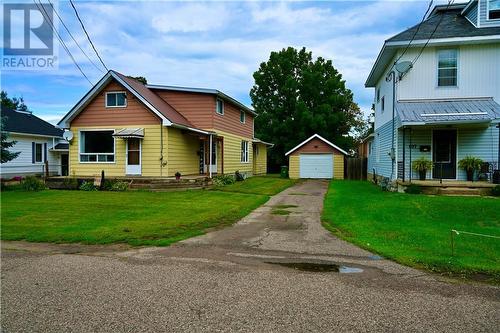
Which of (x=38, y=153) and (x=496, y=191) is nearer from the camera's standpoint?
(x=496, y=191)

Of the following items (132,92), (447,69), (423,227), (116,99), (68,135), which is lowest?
(423,227)

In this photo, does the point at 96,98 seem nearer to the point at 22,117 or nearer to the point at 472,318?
the point at 22,117

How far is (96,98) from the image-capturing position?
20.5 meters

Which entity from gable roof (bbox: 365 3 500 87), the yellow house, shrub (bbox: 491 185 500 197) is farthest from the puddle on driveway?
gable roof (bbox: 365 3 500 87)

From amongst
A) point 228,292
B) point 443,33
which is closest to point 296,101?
point 443,33

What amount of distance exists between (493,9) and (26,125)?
104 feet

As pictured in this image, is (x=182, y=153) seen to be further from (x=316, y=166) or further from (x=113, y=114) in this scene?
(x=316, y=166)

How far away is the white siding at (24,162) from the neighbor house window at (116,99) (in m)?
11.0

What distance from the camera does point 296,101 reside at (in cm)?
4381

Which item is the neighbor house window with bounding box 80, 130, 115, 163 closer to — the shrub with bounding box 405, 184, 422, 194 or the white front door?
the white front door

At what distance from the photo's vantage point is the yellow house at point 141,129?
1952 centimetres

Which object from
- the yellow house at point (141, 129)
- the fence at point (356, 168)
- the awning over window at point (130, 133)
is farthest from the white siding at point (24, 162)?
the fence at point (356, 168)

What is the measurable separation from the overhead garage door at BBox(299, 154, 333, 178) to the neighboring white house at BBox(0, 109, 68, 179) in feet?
64.5

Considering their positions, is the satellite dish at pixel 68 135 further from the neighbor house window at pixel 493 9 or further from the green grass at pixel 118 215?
the neighbor house window at pixel 493 9
